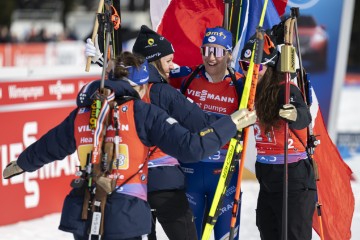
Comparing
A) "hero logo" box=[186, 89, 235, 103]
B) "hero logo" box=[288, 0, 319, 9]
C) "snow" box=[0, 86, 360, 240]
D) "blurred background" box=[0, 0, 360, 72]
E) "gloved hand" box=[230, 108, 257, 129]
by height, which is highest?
"hero logo" box=[288, 0, 319, 9]

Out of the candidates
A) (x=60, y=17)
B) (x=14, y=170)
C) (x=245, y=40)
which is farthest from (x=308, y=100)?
(x=60, y=17)

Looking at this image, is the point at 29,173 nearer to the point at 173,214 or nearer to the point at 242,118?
the point at 173,214

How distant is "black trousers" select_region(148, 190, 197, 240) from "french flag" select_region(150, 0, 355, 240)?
1.11 m

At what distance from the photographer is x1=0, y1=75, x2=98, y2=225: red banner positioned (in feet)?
24.6

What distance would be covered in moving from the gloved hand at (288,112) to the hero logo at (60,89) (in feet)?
13.0

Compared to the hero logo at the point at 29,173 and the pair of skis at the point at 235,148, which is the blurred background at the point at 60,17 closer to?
the hero logo at the point at 29,173

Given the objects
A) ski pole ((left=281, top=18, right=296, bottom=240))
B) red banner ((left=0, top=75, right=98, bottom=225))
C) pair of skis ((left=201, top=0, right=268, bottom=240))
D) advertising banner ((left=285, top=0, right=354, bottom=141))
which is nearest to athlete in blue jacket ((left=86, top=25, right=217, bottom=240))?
pair of skis ((left=201, top=0, right=268, bottom=240))

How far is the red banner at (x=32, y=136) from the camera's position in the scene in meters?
7.49

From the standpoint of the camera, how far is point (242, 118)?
3975mm

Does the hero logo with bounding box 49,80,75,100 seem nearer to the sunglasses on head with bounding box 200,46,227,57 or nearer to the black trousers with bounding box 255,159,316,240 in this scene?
the sunglasses on head with bounding box 200,46,227,57

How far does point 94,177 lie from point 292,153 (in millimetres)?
1500

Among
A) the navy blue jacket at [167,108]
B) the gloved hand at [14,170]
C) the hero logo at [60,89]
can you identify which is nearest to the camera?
the navy blue jacket at [167,108]

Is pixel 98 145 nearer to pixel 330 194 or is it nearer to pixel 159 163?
pixel 159 163

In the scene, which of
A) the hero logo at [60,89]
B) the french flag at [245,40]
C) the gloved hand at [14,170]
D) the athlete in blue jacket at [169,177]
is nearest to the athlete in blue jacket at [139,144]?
the gloved hand at [14,170]
